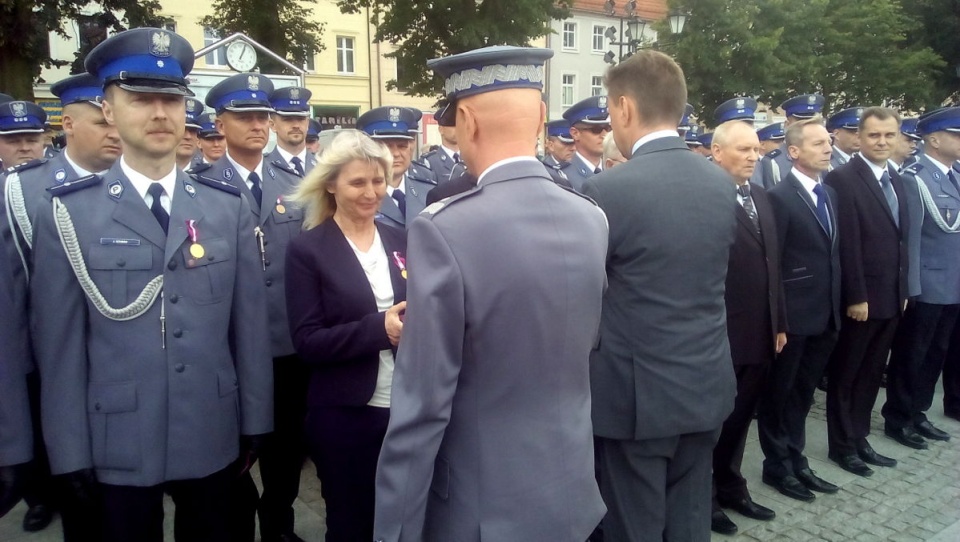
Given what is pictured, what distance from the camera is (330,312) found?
276cm

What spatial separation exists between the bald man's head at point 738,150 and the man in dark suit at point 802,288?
24.9 inches

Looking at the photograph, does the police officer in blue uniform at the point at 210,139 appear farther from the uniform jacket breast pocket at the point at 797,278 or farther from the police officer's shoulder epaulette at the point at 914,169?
the police officer's shoulder epaulette at the point at 914,169

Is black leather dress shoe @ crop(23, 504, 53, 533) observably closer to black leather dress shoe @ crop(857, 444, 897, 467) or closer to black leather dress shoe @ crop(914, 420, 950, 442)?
black leather dress shoe @ crop(857, 444, 897, 467)

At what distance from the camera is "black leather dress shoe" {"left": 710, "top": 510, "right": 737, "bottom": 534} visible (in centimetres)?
389

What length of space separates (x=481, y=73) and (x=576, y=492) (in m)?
1.17

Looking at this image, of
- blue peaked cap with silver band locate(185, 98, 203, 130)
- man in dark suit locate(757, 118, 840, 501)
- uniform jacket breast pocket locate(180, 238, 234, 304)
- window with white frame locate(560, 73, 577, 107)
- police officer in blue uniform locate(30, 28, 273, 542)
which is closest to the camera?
police officer in blue uniform locate(30, 28, 273, 542)

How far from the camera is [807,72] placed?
73.1 ft

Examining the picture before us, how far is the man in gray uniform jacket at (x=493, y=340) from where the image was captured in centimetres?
169

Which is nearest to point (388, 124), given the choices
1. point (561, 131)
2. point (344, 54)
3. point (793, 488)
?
point (561, 131)

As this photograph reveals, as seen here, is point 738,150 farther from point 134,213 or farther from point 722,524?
point 134,213

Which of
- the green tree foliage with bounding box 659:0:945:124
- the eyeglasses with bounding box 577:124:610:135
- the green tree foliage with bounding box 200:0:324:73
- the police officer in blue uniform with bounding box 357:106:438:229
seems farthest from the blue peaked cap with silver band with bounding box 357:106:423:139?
the green tree foliage with bounding box 659:0:945:124

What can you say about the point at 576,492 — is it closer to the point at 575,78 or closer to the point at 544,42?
the point at 544,42

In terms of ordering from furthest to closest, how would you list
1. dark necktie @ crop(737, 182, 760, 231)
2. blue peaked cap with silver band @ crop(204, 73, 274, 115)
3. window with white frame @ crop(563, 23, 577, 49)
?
window with white frame @ crop(563, 23, 577, 49) < blue peaked cap with silver band @ crop(204, 73, 274, 115) < dark necktie @ crop(737, 182, 760, 231)

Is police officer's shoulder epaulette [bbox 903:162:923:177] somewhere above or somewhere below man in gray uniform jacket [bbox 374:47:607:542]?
above
